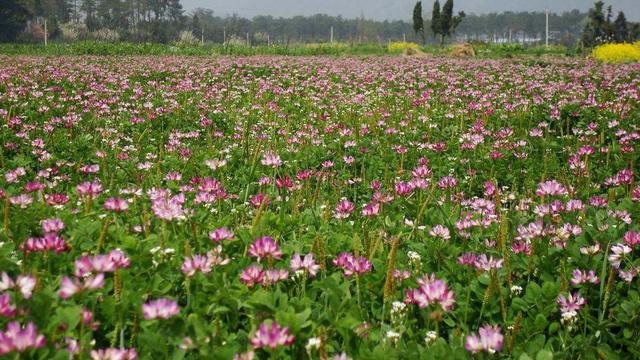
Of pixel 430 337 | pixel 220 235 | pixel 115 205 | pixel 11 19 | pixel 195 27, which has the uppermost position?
pixel 195 27

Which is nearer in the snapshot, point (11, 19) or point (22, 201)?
point (22, 201)

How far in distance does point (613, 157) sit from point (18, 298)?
6603 millimetres

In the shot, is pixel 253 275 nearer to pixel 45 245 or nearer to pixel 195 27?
pixel 45 245

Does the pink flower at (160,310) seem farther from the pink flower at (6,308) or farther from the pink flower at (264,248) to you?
the pink flower at (264,248)

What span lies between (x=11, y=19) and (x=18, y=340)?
9870 cm

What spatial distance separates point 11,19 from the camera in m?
82.4

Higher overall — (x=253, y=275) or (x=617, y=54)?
(x=617, y=54)

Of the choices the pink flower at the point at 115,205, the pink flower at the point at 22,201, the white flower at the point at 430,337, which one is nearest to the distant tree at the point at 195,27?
the pink flower at the point at 22,201

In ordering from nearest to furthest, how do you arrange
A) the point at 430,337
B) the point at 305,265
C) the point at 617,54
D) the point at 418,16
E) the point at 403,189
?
the point at 430,337, the point at 305,265, the point at 403,189, the point at 617,54, the point at 418,16

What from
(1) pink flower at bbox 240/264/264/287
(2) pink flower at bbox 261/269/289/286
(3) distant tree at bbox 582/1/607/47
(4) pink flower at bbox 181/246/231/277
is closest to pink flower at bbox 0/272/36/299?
(4) pink flower at bbox 181/246/231/277

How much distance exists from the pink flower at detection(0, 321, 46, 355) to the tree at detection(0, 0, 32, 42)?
3822 inches

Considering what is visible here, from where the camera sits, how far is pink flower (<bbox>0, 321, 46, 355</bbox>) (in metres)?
1.57

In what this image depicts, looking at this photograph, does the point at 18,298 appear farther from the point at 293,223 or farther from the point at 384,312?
the point at 293,223

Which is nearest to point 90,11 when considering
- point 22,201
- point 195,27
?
point 195,27
